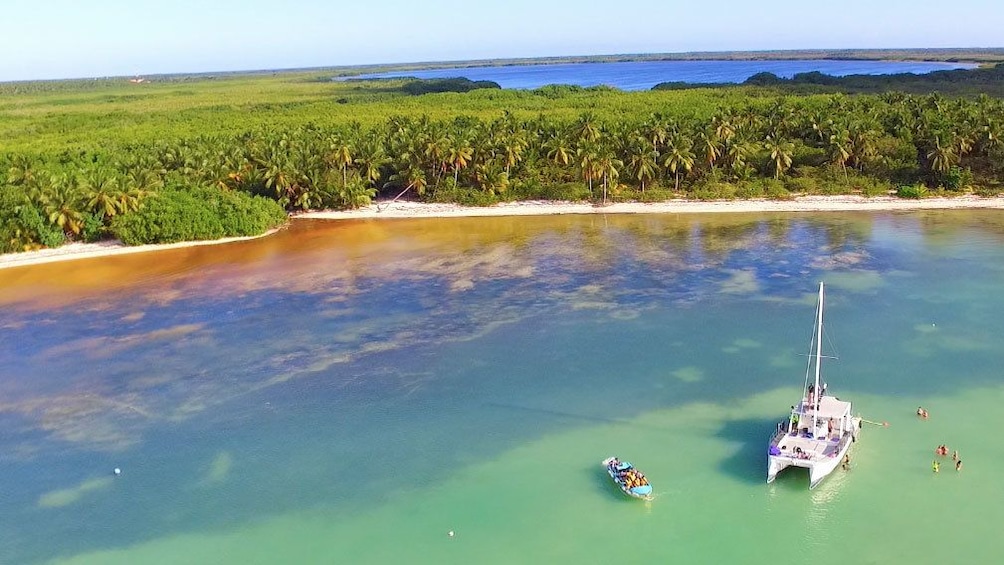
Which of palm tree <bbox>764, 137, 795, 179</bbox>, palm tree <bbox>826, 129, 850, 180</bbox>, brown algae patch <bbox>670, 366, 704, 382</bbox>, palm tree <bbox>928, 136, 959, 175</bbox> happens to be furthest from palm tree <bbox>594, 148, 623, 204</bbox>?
brown algae patch <bbox>670, 366, 704, 382</bbox>

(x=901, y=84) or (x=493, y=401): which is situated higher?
(x=901, y=84)

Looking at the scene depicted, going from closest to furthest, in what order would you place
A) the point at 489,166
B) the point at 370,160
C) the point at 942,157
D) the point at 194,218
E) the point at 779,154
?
the point at 194,218 < the point at 942,157 < the point at 779,154 < the point at 370,160 < the point at 489,166

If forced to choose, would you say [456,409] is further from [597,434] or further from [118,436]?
[118,436]

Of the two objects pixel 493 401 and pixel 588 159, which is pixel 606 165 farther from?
pixel 493 401

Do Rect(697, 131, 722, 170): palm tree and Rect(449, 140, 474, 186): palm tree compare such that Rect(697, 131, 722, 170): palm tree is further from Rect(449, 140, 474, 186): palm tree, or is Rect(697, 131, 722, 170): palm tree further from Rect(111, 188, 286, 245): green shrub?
Rect(111, 188, 286, 245): green shrub

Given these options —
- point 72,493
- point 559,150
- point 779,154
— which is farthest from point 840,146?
point 72,493

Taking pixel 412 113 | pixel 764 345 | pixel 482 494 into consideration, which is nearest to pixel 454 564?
pixel 482 494
